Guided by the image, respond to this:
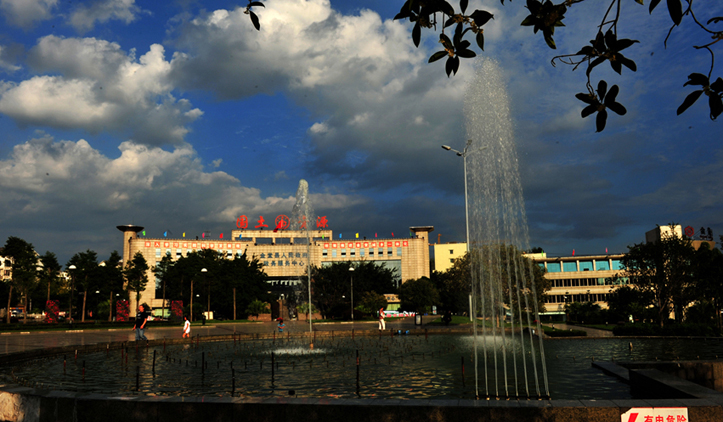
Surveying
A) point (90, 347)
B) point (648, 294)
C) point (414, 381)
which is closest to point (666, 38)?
point (414, 381)

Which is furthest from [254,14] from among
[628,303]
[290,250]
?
[290,250]

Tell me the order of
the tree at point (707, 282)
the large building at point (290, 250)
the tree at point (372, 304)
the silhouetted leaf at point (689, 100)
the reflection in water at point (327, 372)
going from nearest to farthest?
the silhouetted leaf at point (689, 100), the reflection in water at point (327, 372), the tree at point (707, 282), the tree at point (372, 304), the large building at point (290, 250)

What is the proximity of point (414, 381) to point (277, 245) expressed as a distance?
10950 cm

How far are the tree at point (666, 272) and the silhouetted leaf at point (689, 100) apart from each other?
1503 inches

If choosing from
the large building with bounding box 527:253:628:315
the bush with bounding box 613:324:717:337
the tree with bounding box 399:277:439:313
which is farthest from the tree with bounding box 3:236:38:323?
the large building with bounding box 527:253:628:315

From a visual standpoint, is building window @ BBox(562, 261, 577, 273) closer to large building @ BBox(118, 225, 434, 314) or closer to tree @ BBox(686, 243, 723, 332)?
large building @ BBox(118, 225, 434, 314)

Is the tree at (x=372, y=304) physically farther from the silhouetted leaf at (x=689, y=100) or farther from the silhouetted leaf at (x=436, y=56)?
the silhouetted leaf at (x=689, y=100)

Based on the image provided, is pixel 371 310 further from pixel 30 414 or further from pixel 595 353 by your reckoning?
pixel 30 414

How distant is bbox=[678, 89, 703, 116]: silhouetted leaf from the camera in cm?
329

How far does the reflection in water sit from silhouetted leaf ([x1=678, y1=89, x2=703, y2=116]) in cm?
837

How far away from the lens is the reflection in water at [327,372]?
11484 mm

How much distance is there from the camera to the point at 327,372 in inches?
581

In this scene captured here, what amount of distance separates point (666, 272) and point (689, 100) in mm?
39157

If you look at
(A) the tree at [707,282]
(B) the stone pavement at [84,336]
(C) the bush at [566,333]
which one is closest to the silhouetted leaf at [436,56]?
(B) the stone pavement at [84,336]
